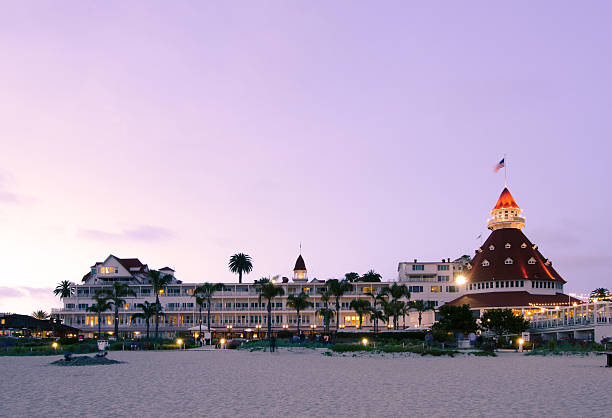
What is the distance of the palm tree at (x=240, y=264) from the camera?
5635 inches

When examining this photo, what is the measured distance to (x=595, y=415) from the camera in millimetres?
13820

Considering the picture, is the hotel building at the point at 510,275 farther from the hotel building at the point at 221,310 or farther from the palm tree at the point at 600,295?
the hotel building at the point at 221,310

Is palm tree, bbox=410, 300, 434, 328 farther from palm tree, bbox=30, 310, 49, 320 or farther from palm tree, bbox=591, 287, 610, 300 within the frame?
palm tree, bbox=30, 310, 49, 320

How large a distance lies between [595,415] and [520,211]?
301 feet

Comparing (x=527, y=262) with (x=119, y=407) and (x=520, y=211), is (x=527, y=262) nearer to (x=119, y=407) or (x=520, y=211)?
(x=520, y=211)

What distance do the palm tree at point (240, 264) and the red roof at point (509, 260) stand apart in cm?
5942

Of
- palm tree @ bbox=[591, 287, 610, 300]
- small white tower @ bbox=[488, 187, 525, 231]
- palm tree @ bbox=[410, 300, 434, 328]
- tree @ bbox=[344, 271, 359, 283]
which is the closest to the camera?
palm tree @ bbox=[591, 287, 610, 300]

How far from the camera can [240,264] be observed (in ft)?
470

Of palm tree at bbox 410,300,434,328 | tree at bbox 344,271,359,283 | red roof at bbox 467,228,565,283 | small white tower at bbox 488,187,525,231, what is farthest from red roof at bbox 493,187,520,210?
tree at bbox 344,271,359,283

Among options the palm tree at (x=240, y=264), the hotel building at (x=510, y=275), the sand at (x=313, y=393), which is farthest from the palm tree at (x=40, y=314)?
the sand at (x=313, y=393)

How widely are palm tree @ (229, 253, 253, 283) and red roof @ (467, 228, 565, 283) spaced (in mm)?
59417

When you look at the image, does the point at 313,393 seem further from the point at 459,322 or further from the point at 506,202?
the point at 506,202

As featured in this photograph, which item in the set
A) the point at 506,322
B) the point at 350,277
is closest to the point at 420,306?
the point at 506,322

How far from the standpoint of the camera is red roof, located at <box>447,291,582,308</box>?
83.8m
